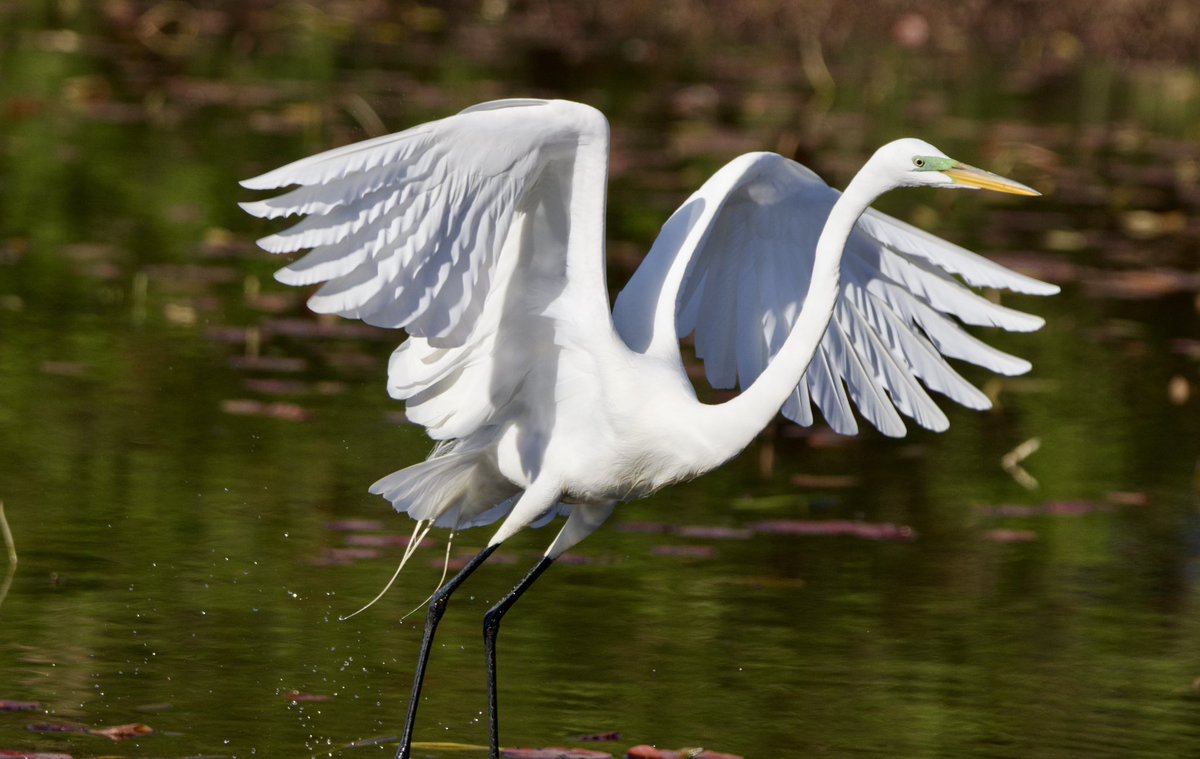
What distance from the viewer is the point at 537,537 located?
6312 millimetres

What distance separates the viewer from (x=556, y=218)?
174 inches

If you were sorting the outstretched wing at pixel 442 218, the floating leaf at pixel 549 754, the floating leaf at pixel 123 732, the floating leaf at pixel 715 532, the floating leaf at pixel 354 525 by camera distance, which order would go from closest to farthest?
the outstretched wing at pixel 442 218
the floating leaf at pixel 123 732
the floating leaf at pixel 549 754
the floating leaf at pixel 354 525
the floating leaf at pixel 715 532

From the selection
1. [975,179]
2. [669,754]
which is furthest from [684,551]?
[975,179]

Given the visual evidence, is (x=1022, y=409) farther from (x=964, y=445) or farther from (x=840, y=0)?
(x=840, y=0)

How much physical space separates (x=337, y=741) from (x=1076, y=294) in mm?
6561

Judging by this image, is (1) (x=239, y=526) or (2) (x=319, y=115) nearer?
(1) (x=239, y=526)

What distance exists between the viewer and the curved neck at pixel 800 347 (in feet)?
14.6

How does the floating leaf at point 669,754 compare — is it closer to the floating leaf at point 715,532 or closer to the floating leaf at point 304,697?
the floating leaf at point 304,697

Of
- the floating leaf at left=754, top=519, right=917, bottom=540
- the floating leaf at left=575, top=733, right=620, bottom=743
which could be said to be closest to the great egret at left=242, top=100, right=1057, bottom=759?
the floating leaf at left=575, top=733, right=620, bottom=743

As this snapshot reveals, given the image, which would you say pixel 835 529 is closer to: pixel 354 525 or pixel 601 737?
pixel 354 525

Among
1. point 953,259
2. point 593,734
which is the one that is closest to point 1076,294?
point 953,259

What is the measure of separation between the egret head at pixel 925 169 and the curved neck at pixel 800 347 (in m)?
0.05

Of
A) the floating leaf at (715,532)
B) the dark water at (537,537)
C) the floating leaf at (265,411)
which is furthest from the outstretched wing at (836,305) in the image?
the floating leaf at (265,411)

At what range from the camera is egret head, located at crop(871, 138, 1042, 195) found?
14.5 feet
